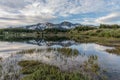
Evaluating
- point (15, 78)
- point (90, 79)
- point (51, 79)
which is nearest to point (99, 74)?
point (90, 79)

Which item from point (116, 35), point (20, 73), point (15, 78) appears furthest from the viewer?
point (116, 35)

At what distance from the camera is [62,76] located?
1700cm

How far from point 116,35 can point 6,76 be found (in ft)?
316

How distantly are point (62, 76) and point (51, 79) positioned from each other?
1.09 m

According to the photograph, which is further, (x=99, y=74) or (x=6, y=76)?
(x=99, y=74)

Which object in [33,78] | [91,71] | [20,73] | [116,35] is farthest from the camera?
[116,35]

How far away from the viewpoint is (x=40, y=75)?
17047 mm

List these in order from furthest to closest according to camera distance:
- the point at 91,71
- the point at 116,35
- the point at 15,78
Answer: the point at 116,35, the point at 91,71, the point at 15,78

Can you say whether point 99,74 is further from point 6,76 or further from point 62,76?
point 6,76

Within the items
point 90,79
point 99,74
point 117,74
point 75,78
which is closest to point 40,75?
point 75,78

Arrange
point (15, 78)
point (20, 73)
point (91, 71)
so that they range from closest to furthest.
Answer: point (15, 78)
point (20, 73)
point (91, 71)

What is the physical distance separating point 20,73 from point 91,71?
7.67m

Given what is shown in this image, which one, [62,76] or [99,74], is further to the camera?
[99,74]

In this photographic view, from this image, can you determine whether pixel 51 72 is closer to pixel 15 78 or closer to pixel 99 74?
pixel 15 78
